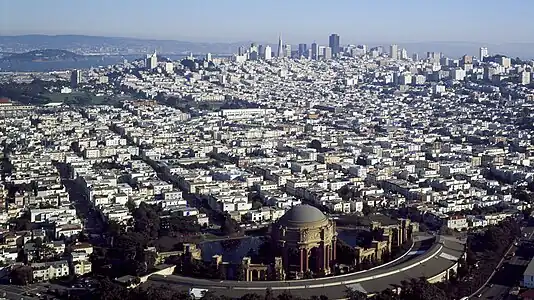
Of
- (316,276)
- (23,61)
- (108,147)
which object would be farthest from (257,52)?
(316,276)

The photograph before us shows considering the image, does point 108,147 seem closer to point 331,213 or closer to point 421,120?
point 331,213

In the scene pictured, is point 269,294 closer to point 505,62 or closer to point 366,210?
point 366,210

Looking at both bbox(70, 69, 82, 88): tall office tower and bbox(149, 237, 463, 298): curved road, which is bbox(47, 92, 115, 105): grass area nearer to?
bbox(70, 69, 82, 88): tall office tower

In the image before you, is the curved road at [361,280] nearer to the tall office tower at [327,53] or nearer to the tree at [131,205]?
the tree at [131,205]

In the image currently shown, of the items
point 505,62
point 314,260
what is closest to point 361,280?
point 314,260

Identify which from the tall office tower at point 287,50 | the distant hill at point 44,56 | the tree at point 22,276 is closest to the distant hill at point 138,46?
the distant hill at point 44,56

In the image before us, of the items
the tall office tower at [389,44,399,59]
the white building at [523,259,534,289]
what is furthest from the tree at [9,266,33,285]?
the tall office tower at [389,44,399,59]

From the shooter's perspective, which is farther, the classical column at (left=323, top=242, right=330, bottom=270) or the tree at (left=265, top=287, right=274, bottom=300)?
the classical column at (left=323, top=242, right=330, bottom=270)

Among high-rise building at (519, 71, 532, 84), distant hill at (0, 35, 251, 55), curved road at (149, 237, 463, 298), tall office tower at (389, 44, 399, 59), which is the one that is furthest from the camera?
distant hill at (0, 35, 251, 55)

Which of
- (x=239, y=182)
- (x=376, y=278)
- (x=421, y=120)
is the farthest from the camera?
(x=421, y=120)
